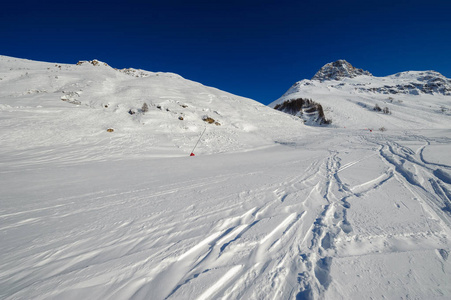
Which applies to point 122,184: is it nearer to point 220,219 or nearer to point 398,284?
point 220,219

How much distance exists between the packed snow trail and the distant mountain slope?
544cm

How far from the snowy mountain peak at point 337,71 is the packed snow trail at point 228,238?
93.0 metres

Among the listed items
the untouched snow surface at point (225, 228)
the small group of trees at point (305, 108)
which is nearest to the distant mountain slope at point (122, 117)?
the untouched snow surface at point (225, 228)

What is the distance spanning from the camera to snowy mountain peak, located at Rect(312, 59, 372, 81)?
78.1m

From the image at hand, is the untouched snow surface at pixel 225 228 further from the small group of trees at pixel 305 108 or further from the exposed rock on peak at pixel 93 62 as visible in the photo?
the exposed rock on peak at pixel 93 62

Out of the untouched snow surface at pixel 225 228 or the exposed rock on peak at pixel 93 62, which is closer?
the untouched snow surface at pixel 225 228

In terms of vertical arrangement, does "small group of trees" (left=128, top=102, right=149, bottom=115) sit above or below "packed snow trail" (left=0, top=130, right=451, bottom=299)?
above

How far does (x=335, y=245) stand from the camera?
2.20 metres

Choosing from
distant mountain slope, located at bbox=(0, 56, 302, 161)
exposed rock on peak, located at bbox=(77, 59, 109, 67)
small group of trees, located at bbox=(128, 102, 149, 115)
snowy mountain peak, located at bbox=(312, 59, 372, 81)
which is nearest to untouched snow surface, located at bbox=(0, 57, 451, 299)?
distant mountain slope, located at bbox=(0, 56, 302, 161)

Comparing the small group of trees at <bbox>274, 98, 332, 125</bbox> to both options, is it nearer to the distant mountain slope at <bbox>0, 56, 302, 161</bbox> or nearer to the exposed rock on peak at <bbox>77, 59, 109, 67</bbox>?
the distant mountain slope at <bbox>0, 56, 302, 161</bbox>

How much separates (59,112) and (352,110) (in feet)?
126

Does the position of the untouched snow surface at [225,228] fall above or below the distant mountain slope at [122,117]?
below

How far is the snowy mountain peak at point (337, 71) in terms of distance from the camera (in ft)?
256

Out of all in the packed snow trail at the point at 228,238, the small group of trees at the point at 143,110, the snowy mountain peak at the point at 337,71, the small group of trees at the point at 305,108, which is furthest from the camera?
the snowy mountain peak at the point at 337,71
